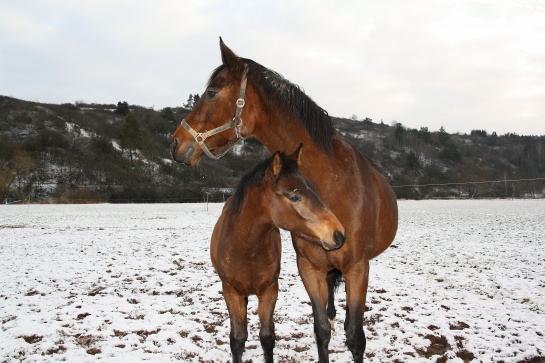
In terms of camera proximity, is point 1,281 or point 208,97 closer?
point 208,97

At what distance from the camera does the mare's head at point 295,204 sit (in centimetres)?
245

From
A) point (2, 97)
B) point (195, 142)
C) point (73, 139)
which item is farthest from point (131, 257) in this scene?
point (2, 97)

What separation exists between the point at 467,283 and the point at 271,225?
5163 mm

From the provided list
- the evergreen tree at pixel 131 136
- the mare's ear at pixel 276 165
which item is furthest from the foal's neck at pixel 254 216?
the evergreen tree at pixel 131 136

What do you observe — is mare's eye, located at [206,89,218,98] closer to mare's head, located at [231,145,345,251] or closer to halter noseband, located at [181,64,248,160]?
halter noseband, located at [181,64,248,160]

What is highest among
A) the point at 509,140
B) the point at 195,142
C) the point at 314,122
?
the point at 509,140

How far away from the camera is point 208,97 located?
104 inches

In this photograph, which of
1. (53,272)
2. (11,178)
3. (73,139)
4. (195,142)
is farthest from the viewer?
(73,139)

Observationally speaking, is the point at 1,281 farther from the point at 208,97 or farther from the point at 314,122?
the point at 314,122

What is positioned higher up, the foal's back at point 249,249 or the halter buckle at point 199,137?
the halter buckle at point 199,137

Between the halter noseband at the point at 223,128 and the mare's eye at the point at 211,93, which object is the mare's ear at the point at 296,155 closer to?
the halter noseband at the point at 223,128

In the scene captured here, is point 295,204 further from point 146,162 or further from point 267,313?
point 146,162

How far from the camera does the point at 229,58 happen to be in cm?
264

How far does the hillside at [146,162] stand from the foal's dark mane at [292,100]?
25.7 metres
